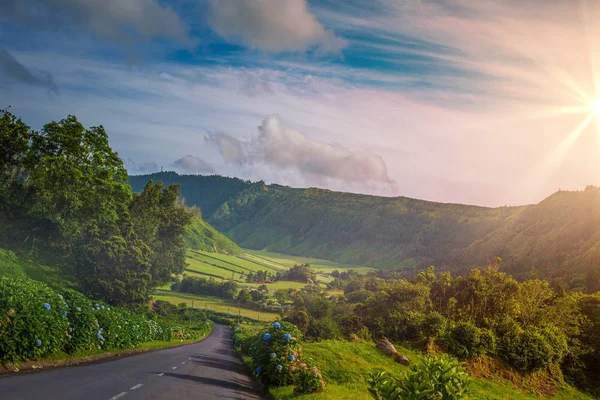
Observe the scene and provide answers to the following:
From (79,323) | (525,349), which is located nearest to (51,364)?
(79,323)

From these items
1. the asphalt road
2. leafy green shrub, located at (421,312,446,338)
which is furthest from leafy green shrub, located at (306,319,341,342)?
the asphalt road

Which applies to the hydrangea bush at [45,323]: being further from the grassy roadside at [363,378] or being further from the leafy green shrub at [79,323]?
the grassy roadside at [363,378]

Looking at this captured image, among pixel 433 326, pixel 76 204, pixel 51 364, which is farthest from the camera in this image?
pixel 76 204

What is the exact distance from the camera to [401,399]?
9664 mm

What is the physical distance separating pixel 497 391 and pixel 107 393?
89.8ft

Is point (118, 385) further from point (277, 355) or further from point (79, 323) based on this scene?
point (79, 323)

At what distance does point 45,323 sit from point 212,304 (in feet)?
494

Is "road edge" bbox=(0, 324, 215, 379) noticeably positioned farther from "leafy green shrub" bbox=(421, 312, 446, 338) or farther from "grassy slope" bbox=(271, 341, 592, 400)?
"leafy green shrub" bbox=(421, 312, 446, 338)

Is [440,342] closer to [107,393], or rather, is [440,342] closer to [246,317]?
[107,393]

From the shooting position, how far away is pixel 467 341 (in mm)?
35719

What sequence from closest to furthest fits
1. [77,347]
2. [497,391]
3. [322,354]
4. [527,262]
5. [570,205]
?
1. [77,347]
2. [322,354]
3. [497,391]
4. [527,262]
5. [570,205]

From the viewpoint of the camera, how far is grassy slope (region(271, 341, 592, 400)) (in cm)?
2223

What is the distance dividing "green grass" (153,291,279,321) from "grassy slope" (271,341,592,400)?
110608 millimetres

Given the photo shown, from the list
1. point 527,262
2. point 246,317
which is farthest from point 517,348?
point 527,262
